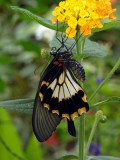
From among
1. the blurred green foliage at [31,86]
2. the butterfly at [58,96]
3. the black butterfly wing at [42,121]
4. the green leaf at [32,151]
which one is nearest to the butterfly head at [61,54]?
the butterfly at [58,96]

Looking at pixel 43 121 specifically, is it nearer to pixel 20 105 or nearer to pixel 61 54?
pixel 20 105

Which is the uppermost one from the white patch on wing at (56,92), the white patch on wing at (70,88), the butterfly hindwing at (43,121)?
the white patch on wing at (70,88)

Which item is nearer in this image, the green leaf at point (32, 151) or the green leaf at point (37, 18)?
the green leaf at point (37, 18)

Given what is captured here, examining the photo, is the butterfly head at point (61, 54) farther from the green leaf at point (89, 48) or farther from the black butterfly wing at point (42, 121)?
the black butterfly wing at point (42, 121)

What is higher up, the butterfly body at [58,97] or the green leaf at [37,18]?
the green leaf at [37,18]

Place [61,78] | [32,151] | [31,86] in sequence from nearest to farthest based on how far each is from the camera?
[61,78], [32,151], [31,86]

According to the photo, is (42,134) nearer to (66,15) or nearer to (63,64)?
(63,64)

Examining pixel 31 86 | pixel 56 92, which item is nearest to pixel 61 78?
pixel 56 92
